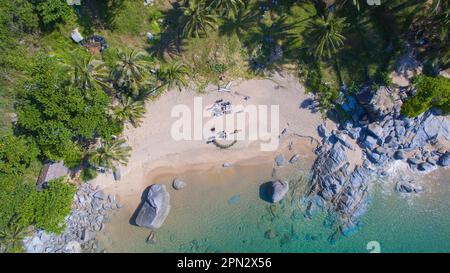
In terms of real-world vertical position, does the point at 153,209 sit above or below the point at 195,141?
below

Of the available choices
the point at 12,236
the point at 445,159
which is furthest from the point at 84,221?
the point at 445,159

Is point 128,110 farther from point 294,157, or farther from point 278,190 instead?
point 294,157

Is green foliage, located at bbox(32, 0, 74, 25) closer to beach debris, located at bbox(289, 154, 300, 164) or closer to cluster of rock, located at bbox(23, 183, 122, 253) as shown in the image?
cluster of rock, located at bbox(23, 183, 122, 253)

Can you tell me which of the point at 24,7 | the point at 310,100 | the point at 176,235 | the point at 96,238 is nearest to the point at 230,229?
the point at 176,235

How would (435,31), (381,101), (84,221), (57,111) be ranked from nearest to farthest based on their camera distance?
(57,111) → (435,31) → (381,101) → (84,221)

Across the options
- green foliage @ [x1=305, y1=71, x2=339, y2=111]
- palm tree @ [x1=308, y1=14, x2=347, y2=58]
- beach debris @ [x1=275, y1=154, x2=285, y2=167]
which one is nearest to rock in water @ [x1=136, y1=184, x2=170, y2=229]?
beach debris @ [x1=275, y1=154, x2=285, y2=167]

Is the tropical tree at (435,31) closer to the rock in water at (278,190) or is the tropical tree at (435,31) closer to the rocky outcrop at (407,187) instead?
the rocky outcrop at (407,187)

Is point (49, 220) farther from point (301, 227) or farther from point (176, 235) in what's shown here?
point (301, 227)

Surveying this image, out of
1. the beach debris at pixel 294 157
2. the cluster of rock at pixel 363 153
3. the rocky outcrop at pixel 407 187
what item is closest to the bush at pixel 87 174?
the beach debris at pixel 294 157
